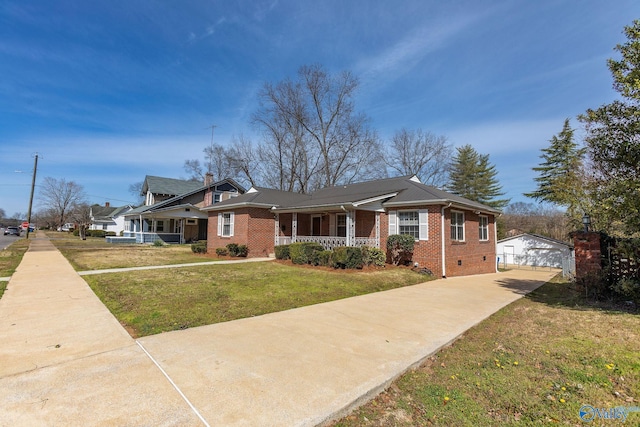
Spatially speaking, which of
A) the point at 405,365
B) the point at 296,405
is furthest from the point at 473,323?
the point at 296,405

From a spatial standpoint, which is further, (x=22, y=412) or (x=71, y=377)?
(x=71, y=377)

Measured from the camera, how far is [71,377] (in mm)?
3418

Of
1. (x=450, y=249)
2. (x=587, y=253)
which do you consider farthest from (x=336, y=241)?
(x=587, y=253)

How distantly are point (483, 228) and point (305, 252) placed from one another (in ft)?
32.8

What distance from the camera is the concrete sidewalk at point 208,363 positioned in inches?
111

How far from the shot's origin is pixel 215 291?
802 centimetres

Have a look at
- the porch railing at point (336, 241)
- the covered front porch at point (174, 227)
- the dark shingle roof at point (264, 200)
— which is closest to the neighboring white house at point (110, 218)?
the covered front porch at point (174, 227)

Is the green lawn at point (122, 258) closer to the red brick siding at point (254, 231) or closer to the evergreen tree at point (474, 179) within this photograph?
the red brick siding at point (254, 231)

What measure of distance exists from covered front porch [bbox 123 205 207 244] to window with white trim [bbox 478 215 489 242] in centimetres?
2198

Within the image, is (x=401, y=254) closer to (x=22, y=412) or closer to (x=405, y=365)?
(x=405, y=365)

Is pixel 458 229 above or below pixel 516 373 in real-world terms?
above

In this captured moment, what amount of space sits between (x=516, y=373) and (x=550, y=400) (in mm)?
618

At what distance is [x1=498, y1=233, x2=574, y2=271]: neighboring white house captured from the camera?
23609 millimetres

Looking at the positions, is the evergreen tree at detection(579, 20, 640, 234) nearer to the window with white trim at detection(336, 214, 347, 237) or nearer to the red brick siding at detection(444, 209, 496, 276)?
the red brick siding at detection(444, 209, 496, 276)
